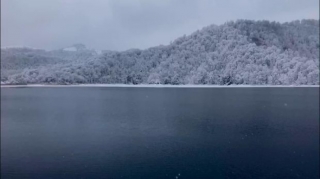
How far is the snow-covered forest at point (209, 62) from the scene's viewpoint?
34.5 m

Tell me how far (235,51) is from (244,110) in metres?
22.2

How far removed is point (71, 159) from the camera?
9516 millimetres

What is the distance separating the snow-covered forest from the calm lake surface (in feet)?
52.4

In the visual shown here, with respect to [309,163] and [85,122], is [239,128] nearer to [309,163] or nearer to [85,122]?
[309,163]

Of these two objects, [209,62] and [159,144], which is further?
[209,62]

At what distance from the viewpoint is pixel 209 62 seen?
39594 millimetres

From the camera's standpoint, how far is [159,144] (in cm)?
1117

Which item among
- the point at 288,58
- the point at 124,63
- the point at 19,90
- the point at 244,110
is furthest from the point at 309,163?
the point at 288,58

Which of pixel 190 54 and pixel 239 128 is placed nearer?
pixel 239 128

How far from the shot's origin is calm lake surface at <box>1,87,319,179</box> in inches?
340

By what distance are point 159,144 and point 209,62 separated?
97.7ft

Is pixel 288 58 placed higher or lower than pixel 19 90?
higher

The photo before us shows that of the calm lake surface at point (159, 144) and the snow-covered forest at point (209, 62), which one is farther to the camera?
the snow-covered forest at point (209, 62)

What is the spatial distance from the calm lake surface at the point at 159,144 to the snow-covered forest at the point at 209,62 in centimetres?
1598
